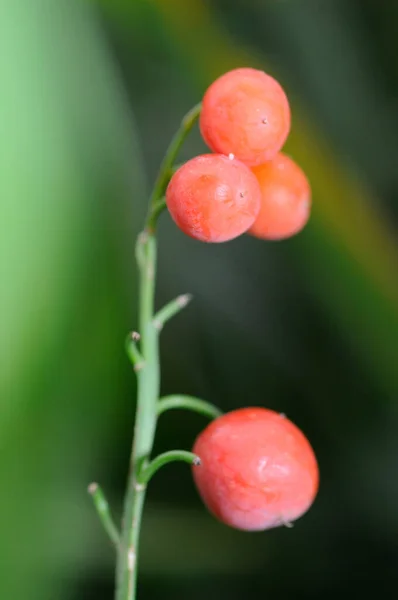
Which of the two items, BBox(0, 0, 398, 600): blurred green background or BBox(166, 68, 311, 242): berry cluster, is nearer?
BBox(166, 68, 311, 242): berry cluster

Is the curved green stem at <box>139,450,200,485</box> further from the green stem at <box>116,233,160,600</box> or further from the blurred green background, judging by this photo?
the blurred green background

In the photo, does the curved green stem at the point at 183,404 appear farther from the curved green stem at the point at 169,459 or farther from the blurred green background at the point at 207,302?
the blurred green background at the point at 207,302

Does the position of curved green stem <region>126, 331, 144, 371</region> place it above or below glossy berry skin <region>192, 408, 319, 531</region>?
above

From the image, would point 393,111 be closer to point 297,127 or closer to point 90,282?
point 297,127

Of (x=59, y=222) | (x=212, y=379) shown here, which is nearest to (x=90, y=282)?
(x=59, y=222)

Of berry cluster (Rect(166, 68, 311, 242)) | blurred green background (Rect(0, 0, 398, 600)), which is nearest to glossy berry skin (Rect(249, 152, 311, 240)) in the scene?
berry cluster (Rect(166, 68, 311, 242))
